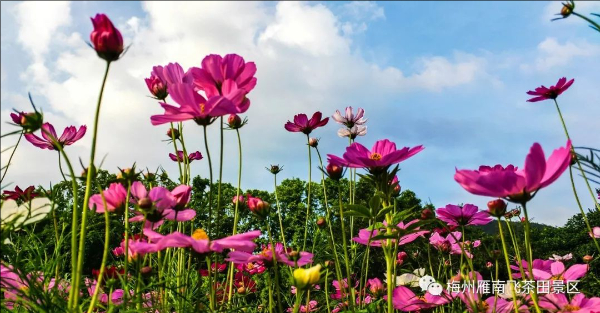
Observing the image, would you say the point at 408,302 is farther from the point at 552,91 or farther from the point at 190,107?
the point at 552,91

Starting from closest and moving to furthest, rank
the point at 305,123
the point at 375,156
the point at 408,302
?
1. the point at 375,156
2. the point at 408,302
3. the point at 305,123

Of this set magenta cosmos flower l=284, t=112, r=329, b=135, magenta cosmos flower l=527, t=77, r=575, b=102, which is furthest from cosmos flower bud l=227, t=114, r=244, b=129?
magenta cosmos flower l=527, t=77, r=575, b=102

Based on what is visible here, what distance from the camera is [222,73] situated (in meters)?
1.21

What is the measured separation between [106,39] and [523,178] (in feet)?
2.77

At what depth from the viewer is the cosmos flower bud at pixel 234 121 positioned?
1.94 meters

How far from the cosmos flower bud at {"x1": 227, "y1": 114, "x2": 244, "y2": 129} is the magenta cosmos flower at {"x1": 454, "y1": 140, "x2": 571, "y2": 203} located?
112 centimetres

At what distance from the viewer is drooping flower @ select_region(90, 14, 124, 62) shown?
1012 millimetres

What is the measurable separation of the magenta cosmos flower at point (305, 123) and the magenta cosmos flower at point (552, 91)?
104 cm

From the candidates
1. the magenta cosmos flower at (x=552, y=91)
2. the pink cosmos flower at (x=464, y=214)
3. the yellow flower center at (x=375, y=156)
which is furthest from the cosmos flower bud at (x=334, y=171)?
the magenta cosmos flower at (x=552, y=91)

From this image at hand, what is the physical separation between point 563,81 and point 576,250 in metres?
9.70

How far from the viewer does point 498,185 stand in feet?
3.13

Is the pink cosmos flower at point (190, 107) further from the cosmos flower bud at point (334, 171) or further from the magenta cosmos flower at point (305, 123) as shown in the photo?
→ the magenta cosmos flower at point (305, 123)

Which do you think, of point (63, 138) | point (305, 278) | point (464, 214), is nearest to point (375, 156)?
point (305, 278)

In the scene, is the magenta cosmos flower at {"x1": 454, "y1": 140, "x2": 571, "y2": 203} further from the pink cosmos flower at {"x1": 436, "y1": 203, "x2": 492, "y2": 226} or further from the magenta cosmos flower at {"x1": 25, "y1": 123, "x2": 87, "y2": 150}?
the magenta cosmos flower at {"x1": 25, "y1": 123, "x2": 87, "y2": 150}
